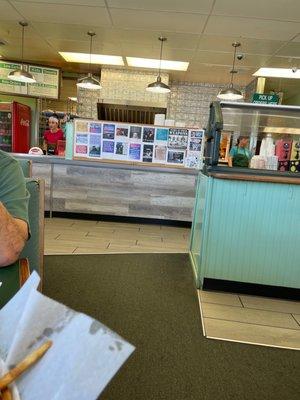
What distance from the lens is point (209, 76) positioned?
7.48 meters

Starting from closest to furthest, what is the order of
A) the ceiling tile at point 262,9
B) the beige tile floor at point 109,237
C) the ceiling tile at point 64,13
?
the beige tile floor at point 109,237
the ceiling tile at point 262,9
the ceiling tile at point 64,13

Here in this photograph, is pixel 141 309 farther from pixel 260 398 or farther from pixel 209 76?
pixel 209 76

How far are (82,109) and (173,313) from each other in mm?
6713

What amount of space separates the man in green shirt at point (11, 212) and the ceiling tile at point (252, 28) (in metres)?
4.20

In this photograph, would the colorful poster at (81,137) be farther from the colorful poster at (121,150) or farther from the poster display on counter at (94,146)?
the colorful poster at (121,150)

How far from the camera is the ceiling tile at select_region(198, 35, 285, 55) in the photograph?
5.11m

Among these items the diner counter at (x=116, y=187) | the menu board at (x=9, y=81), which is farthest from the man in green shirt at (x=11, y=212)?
the menu board at (x=9, y=81)

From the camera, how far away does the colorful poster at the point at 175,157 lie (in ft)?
Result: 15.1

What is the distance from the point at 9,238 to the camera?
0.99 meters

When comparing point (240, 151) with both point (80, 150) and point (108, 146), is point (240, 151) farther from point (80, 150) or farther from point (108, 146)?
point (80, 150)

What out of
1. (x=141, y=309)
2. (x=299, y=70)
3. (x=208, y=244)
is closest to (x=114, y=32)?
(x=299, y=70)

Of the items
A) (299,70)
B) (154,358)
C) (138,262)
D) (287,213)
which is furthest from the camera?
(299,70)

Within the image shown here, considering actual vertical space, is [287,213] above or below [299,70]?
below

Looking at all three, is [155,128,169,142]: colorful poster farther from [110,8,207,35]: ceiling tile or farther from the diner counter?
[110,8,207,35]: ceiling tile
